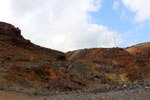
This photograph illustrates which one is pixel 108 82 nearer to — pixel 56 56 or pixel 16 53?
pixel 56 56

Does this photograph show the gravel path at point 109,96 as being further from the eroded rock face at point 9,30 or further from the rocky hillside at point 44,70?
the eroded rock face at point 9,30

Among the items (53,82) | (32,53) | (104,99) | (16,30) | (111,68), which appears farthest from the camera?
(111,68)

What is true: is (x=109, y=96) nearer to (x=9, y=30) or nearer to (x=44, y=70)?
(x=44, y=70)

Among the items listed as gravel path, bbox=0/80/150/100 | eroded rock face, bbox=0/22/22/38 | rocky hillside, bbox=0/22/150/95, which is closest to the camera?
gravel path, bbox=0/80/150/100

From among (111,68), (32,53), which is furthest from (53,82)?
(111,68)

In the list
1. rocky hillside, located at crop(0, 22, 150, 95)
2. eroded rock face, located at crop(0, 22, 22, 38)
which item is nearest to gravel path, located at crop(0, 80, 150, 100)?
rocky hillside, located at crop(0, 22, 150, 95)

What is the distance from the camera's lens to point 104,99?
A: 30.1 ft

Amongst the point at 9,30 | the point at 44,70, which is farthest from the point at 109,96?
the point at 9,30

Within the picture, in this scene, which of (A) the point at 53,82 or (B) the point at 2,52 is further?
(B) the point at 2,52

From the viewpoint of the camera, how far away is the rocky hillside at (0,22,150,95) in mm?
17484

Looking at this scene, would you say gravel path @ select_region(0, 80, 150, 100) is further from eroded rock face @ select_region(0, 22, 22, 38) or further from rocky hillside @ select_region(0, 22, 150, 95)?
eroded rock face @ select_region(0, 22, 22, 38)

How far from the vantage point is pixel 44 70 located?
71.5 feet

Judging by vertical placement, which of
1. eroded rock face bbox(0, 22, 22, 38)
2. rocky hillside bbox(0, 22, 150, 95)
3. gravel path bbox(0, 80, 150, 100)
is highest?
eroded rock face bbox(0, 22, 22, 38)

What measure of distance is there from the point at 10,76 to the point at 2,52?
589 cm
